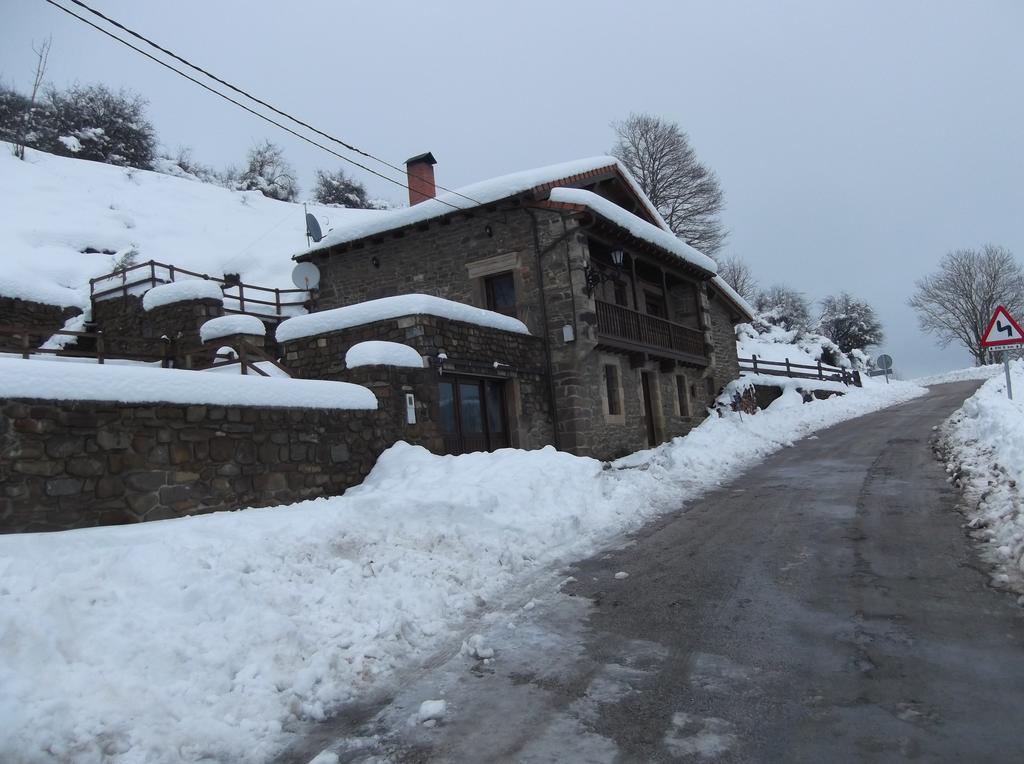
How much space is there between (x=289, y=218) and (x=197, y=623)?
124ft

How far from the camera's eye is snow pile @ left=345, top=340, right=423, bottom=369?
1040 centimetres

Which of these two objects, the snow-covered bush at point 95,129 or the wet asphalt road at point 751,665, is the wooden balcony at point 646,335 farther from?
the snow-covered bush at point 95,129

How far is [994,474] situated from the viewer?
8930mm

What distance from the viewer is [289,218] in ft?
128

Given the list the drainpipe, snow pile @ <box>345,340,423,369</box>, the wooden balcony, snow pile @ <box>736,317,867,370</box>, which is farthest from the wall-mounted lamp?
snow pile @ <box>736,317,867,370</box>

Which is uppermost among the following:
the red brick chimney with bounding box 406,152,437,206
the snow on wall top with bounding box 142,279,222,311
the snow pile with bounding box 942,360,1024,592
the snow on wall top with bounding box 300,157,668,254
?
the red brick chimney with bounding box 406,152,437,206

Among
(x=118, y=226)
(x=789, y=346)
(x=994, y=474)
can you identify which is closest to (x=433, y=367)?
(x=994, y=474)

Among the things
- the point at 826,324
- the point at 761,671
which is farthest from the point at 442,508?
the point at 826,324

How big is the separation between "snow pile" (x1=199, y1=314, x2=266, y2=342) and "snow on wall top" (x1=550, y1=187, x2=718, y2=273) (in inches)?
329

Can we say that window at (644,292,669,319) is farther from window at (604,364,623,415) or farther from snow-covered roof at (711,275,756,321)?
window at (604,364,623,415)

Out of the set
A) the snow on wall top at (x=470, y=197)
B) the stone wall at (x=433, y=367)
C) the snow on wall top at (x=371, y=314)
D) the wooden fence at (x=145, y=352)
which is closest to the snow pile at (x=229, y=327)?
the wooden fence at (x=145, y=352)

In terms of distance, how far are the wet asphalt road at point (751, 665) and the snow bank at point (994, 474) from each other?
0.26 m

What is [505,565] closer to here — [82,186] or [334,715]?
[334,715]

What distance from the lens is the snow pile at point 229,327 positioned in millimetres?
17172
